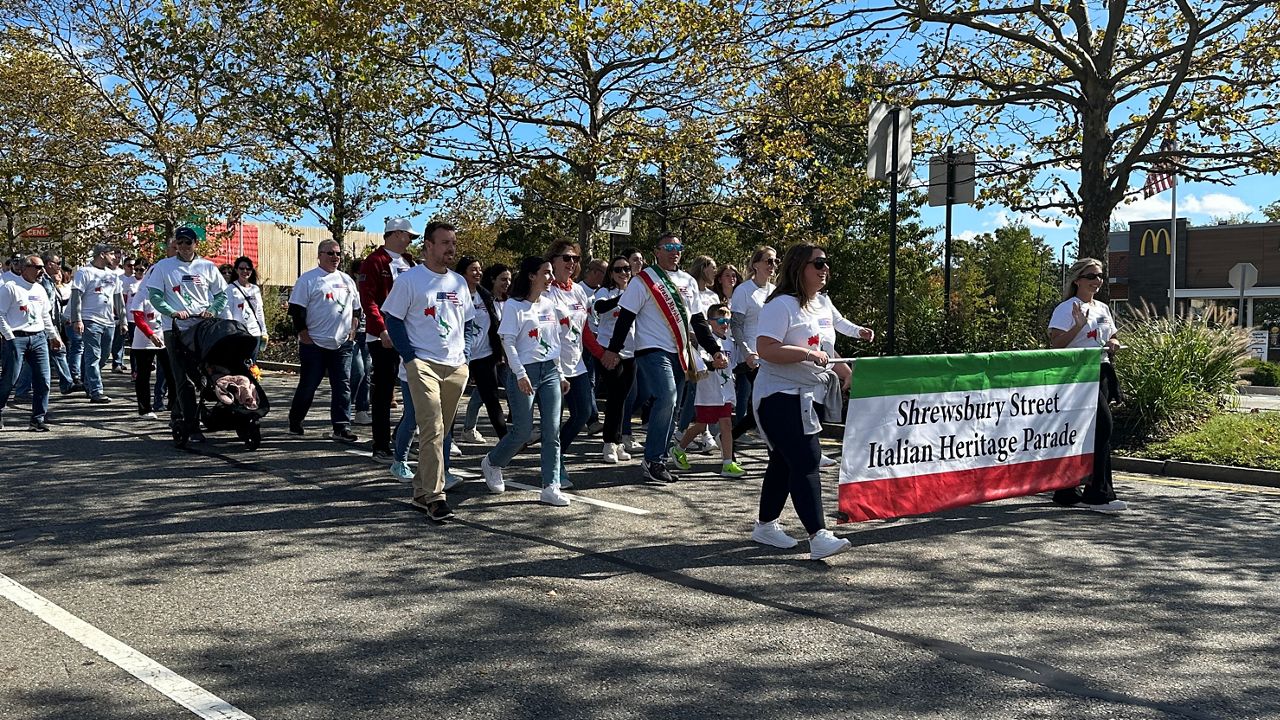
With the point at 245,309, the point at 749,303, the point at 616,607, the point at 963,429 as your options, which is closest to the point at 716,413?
Answer: the point at 749,303

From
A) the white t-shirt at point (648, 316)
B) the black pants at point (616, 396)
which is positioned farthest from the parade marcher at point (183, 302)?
the white t-shirt at point (648, 316)

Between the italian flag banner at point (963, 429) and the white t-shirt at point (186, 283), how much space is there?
6380 millimetres

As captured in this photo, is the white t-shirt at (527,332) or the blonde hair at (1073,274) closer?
the white t-shirt at (527,332)

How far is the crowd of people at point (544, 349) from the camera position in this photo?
6332mm

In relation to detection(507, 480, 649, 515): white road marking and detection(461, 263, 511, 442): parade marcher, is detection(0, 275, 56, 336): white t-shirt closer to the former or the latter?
detection(461, 263, 511, 442): parade marcher

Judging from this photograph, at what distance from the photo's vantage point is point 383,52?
16.0 meters

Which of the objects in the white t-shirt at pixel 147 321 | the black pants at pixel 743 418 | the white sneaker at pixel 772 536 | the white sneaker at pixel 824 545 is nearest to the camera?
the white sneaker at pixel 824 545

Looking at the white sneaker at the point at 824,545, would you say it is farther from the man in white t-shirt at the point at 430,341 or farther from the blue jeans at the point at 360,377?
the blue jeans at the point at 360,377

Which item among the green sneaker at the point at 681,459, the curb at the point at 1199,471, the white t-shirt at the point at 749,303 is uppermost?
the white t-shirt at the point at 749,303

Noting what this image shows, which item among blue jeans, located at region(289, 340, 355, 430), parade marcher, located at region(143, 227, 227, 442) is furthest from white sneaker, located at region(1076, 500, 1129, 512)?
parade marcher, located at region(143, 227, 227, 442)

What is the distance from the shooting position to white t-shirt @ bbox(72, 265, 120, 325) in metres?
15.9

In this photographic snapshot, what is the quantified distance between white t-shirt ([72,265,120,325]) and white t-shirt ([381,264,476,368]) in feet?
34.0

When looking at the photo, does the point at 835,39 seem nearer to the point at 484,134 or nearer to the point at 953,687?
the point at 484,134

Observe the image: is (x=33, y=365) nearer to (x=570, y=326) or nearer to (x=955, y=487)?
(x=570, y=326)
